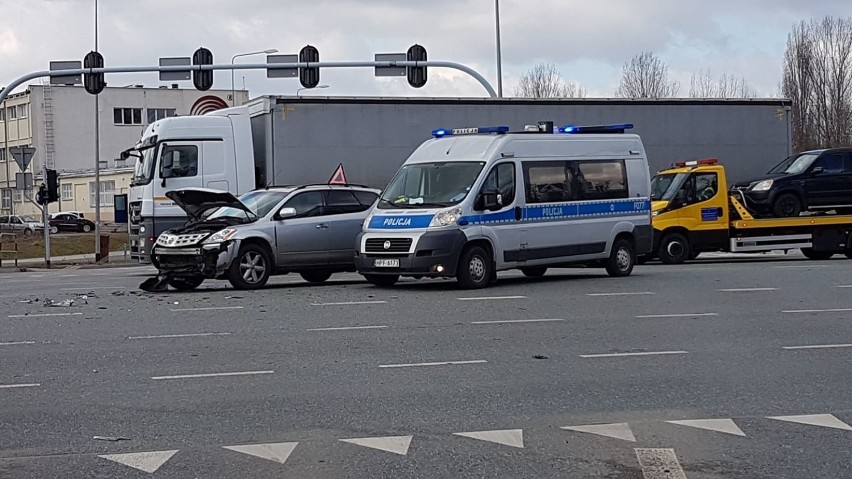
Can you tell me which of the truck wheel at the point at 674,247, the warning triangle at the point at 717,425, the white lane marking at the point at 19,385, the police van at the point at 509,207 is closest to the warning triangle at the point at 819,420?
the warning triangle at the point at 717,425

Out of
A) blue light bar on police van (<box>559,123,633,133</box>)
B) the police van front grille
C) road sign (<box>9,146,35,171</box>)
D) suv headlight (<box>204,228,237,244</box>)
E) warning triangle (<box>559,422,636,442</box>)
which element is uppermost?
road sign (<box>9,146,35,171</box>)

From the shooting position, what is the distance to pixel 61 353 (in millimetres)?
11516

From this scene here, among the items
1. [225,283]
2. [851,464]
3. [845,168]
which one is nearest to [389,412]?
[851,464]

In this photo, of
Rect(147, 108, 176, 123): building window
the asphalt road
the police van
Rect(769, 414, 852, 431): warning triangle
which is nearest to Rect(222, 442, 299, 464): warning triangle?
the asphalt road

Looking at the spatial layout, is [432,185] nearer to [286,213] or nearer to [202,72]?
[286,213]

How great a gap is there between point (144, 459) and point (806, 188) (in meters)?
21.1

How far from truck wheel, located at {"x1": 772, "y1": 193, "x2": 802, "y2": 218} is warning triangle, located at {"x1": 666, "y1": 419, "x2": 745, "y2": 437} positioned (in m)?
18.1

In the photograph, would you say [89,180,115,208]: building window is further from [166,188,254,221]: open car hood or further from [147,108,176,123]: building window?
[166,188,254,221]: open car hood

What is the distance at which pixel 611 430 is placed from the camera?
785 cm

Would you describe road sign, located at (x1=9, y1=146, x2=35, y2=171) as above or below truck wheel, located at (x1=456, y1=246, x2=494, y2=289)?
above

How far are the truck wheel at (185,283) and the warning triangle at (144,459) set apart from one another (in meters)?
11.1

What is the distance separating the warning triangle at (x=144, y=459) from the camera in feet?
22.8

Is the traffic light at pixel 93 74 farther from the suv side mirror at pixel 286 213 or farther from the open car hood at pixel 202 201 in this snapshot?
the suv side mirror at pixel 286 213

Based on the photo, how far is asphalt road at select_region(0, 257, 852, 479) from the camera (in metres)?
7.11
